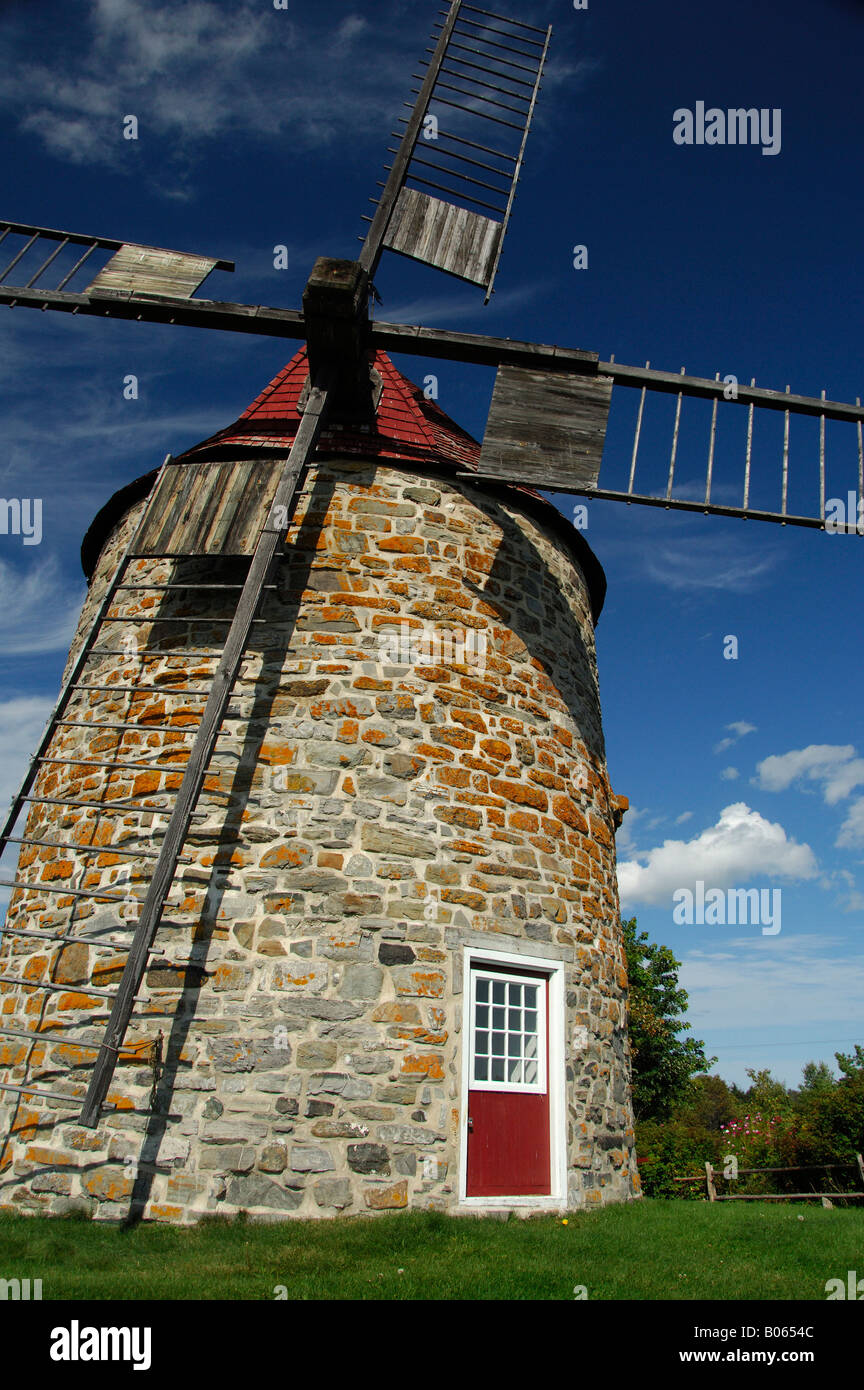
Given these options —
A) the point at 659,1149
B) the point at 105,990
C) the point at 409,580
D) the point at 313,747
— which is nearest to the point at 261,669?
the point at 313,747

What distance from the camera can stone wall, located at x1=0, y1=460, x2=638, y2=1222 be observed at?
604cm

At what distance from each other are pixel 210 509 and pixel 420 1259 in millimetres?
5971

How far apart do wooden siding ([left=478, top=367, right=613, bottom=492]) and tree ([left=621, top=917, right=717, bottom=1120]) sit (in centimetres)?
2295

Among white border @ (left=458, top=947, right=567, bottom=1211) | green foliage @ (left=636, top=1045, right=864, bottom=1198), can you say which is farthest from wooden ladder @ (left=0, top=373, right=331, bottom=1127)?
green foliage @ (left=636, top=1045, right=864, bottom=1198)

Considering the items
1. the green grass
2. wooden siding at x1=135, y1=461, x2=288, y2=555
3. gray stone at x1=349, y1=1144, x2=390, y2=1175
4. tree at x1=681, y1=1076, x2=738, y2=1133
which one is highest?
wooden siding at x1=135, y1=461, x2=288, y2=555

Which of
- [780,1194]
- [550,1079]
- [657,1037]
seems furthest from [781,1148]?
[550,1079]

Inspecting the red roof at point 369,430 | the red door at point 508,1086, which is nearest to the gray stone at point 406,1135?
the red door at point 508,1086

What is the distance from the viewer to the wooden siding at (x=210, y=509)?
7387 millimetres

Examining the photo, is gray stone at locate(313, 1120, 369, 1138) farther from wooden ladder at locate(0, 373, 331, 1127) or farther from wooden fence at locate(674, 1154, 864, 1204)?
wooden fence at locate(674, 1154, 864, 1204)

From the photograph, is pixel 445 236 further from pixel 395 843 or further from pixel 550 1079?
pixel 550 1079

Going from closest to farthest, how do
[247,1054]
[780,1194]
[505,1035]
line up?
[247,1054]
[505,1035]
[780,1194]

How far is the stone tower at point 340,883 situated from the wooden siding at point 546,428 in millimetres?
614

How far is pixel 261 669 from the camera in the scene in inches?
291

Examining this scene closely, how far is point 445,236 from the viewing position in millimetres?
9398
